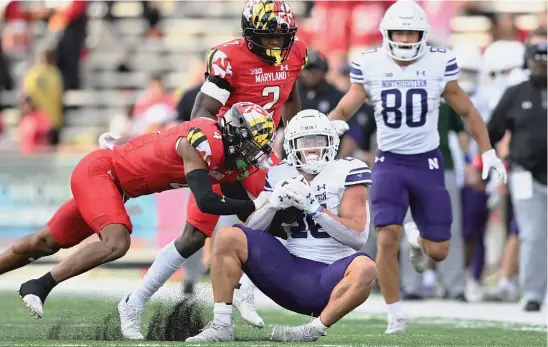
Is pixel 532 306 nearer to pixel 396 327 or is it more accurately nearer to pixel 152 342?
pixel 396 327

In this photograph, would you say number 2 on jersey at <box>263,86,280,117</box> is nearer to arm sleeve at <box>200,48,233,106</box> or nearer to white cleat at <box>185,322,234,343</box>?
arm sleeve at <box>200,48,233,106</box>

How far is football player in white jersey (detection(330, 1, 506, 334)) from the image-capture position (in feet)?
28.0

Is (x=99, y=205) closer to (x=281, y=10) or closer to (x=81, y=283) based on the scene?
(x=81, y=283)

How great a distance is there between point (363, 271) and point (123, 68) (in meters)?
12.1

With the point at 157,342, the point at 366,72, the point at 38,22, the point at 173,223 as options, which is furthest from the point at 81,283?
the point at 38,22

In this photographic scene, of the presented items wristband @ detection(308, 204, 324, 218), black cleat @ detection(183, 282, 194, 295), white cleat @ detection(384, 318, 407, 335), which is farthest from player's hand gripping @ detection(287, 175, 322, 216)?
white cleat @ detection(384, 318, 407, 335)

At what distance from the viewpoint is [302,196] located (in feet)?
21.3

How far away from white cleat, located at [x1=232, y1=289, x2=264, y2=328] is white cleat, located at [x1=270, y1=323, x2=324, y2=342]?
2.98ft

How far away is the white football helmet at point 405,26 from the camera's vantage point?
28.0 feet

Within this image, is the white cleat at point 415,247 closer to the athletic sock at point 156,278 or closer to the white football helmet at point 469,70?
the athletic sock at point 156,278

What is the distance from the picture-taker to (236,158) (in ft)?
22.8

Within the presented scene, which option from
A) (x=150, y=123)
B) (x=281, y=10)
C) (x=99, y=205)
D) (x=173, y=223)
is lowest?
(x=173, y=223)

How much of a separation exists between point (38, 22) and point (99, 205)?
11.5 m

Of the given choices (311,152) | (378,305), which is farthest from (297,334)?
(378,305)
